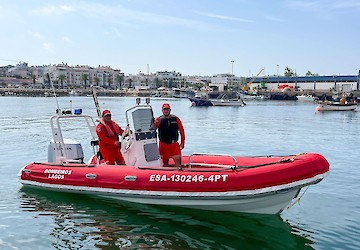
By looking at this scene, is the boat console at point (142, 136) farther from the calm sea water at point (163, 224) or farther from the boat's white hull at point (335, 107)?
the boat's white hull at point (335, 107)

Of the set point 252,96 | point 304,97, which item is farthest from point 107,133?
point 304,97

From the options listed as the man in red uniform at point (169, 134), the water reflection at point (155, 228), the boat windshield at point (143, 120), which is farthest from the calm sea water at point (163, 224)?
the boat windshield at point (143, 120)

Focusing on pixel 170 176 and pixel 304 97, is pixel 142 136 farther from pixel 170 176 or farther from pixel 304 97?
pixel 304 97

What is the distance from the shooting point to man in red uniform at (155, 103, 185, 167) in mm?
8938

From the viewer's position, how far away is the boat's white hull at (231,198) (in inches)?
295

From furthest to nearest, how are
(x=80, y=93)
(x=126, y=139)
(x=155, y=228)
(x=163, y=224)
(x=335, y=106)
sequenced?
(x=80, y=93) → (x=335, y=106) → (x=126, y=139) → (x=163, y=224) → (x=155, y=228)

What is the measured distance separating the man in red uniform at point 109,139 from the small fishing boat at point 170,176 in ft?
0.66

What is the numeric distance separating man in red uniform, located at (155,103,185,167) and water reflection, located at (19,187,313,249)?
125cm

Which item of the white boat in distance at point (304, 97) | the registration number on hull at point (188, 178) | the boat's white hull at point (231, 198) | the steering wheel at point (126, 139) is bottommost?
the white boat in distance at point (304, 97)

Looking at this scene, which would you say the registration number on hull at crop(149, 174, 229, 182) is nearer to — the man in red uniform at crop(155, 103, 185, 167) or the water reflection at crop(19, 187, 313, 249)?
the water reflection at crop(19, 187, 313, 249)

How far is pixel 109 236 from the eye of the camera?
751 cm

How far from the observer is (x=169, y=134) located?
9.02m

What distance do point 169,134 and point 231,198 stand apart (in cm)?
215

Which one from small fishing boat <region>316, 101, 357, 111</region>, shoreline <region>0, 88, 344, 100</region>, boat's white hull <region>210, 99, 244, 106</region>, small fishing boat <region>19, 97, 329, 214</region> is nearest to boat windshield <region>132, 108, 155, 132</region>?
small fishing boat <region>19, 97, 329, 214</region>
